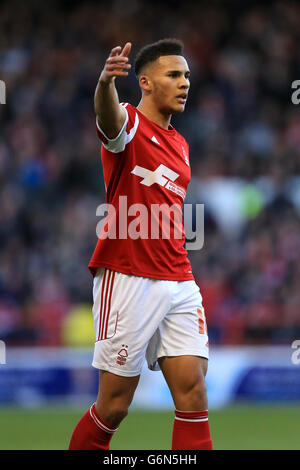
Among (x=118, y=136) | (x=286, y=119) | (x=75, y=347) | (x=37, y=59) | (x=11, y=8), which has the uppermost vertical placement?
(x=11, y=8)

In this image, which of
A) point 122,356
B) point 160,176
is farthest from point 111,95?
point 122,356

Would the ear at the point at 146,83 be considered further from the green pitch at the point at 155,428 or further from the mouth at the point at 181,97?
the green pitch at the point at 155,428

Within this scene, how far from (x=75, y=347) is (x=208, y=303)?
1889 millimetres

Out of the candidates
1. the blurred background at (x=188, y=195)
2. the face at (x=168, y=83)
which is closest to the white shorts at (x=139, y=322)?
the face at (x=168, y=83)

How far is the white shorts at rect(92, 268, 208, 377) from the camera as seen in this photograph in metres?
4.54

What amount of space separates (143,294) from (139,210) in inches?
17.4

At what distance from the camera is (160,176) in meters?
4.67

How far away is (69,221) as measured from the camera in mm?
12750

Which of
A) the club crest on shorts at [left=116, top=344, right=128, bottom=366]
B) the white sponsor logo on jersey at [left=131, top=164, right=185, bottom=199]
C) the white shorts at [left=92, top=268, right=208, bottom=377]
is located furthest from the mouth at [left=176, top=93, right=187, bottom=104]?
the club crest on shorts at [left=116, top=344, right=128, bottom=366]

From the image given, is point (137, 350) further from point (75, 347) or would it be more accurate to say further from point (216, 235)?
point (216, 235)

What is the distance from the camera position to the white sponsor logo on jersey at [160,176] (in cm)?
462

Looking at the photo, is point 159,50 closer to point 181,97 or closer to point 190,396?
point 181,97

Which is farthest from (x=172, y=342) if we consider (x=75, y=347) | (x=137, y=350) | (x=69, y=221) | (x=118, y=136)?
(x=69, y=221)

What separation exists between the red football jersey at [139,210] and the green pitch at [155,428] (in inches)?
109
